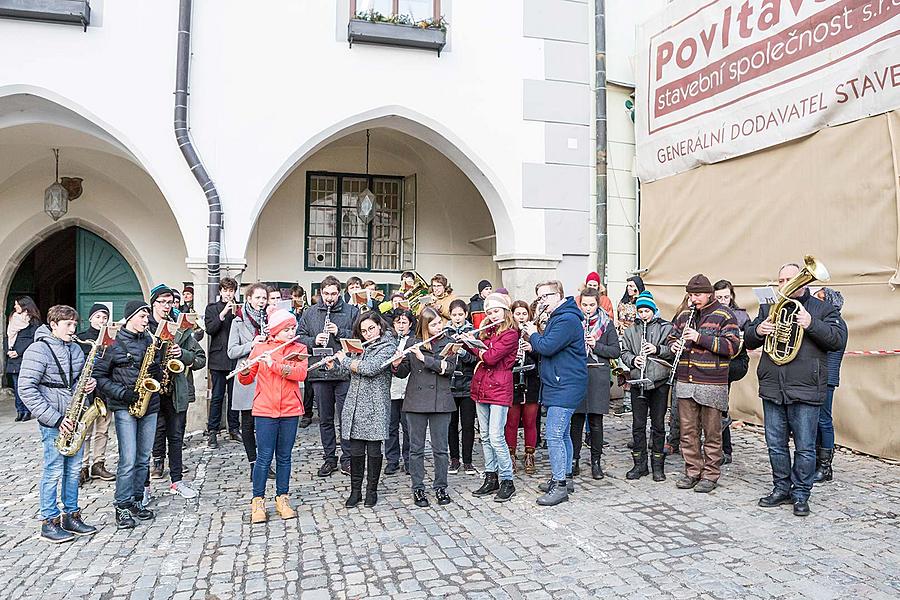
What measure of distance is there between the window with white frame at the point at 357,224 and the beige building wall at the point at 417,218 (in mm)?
131

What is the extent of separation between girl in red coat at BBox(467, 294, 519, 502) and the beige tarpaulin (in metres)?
3.79

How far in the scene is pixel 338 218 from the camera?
11352mm

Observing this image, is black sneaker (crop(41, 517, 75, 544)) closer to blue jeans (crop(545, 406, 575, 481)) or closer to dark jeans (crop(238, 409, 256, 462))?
dark jeans (crop(238, 409, 256, 462))

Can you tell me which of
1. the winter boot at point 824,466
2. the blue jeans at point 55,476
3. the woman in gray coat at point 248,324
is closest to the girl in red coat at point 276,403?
the blue jeans at point 55,476

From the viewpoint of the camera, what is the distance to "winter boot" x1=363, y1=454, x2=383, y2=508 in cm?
540

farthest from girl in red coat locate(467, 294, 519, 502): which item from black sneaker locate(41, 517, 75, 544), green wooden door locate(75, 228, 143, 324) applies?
green wooden door locate(75, 228, 143, 324)

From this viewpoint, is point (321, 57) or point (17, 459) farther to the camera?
point (321, 57)

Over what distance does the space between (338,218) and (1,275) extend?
16.9 ft

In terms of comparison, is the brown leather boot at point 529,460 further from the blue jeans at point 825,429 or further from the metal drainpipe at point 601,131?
the metal drainpipe at point 601,131

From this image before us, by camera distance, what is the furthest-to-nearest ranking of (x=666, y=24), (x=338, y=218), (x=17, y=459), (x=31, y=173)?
(x=338, y=218) → (x=31, y=173) → (x=666, y=24) → (x=17, y=459)

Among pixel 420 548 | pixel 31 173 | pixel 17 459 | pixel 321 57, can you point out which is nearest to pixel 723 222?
pixel 321 57

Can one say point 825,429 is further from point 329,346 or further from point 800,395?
point 329,346

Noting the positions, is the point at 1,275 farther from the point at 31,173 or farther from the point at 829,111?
the point at 829,111

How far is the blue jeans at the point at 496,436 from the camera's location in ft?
18.1
